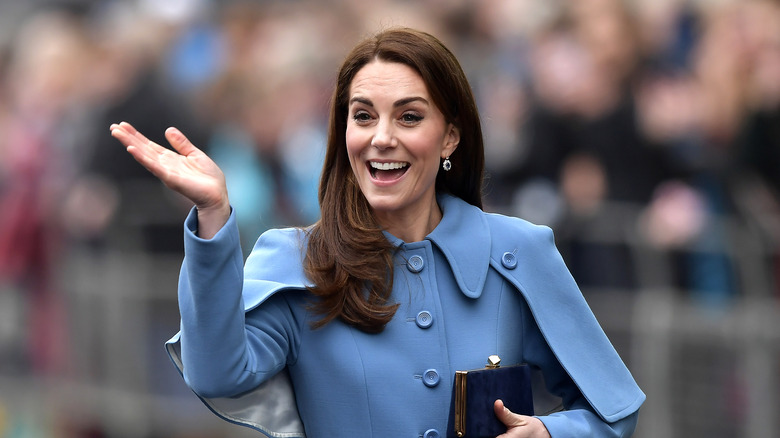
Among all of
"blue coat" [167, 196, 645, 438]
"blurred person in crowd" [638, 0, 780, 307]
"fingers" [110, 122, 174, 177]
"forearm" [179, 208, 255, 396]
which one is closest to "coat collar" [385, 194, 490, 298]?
"blue coat" [167, 196, 645, 438]

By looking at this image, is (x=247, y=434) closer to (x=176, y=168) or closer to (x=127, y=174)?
(x=127, y=174)

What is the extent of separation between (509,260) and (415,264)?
0.94ft

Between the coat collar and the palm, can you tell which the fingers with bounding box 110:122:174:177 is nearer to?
the palm

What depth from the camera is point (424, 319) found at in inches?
150

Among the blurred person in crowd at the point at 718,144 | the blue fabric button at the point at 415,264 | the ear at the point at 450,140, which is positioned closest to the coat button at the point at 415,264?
the blue fabric button at the point at 415,264

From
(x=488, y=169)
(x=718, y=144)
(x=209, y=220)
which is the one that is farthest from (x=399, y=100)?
(x=488, y=169)

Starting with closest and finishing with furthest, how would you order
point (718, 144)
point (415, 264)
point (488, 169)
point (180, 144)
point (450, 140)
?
1. point (180, 144)
2. point (415, 264)
3. point (450, 140)
4. point (718, 144)
5. point (488, 169)

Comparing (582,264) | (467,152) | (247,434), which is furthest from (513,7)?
(467,152)

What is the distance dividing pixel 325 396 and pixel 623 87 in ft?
16.1

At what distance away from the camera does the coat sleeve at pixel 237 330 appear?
3445mm

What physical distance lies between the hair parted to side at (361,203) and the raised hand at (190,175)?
0.39m

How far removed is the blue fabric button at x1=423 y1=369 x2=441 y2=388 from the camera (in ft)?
12.3

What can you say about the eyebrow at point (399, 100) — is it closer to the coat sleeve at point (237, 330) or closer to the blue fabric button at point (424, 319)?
the coat sleeve at point (237, 330)

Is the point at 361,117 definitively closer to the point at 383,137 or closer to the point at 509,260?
the point at 383,137
